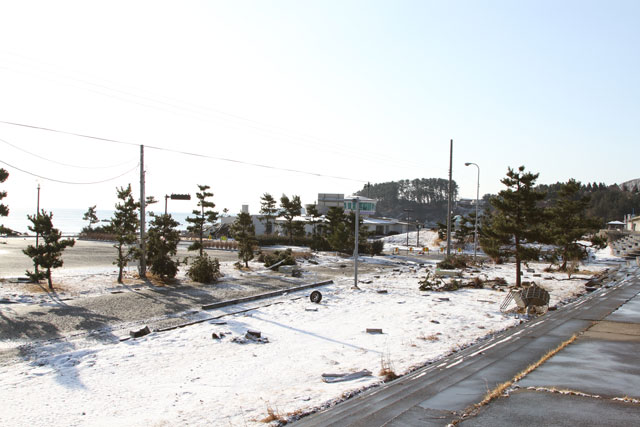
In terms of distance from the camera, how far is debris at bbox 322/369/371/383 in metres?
9.19

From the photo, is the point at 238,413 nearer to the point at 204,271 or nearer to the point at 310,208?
the point at 204,271

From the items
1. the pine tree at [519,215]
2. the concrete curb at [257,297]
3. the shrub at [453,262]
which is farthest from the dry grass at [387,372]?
the shrub at [453,262]

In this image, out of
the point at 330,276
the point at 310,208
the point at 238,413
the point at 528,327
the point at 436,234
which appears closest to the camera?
the point at 238,413

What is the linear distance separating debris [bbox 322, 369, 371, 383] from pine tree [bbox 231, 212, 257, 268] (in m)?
22.0

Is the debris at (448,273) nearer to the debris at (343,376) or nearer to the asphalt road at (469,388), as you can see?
the asphalt road at (469,388)

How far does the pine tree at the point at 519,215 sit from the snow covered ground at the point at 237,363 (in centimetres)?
510

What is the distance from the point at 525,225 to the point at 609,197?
13002cm

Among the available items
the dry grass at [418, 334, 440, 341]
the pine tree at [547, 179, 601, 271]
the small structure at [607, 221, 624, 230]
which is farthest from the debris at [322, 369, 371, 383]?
the small structure at [607, 221, 624, 230]

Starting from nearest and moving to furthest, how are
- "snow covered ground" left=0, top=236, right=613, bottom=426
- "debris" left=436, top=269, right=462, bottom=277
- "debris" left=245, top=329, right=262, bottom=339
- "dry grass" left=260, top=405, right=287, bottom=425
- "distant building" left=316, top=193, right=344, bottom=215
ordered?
"dry grass" left=260, top=405, right=287, bottom=425 < "snow covered ground" left=0, top=236, right=613, bottom=426 < "debris" left=245, top=329, right=262, bottom=339 < "debris" left=436, top=269, right=462, bottom=277 < "distant building" left=316, top=193, right=344, bottom=215

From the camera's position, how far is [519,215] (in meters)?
23.6

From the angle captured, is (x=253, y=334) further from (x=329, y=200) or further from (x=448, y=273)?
(x=329, y=200)

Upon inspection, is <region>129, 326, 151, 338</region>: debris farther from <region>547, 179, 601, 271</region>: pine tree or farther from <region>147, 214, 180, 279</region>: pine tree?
<region>547, 179, 601, 271</region>: pine tree

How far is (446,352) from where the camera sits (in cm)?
1120

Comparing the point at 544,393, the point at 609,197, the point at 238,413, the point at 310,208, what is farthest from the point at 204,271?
the point at 609,197
